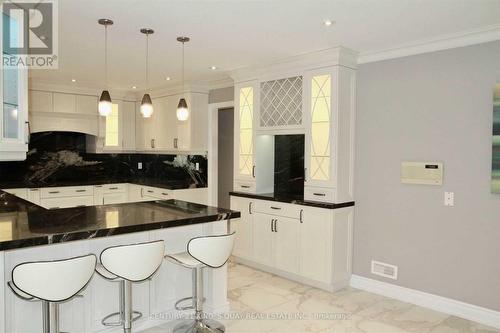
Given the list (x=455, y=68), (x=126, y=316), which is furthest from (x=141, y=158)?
(x=455, y=68)

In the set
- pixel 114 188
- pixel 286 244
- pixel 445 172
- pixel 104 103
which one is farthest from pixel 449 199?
pixel 114 188

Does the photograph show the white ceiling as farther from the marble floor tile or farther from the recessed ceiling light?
the marble floor tile

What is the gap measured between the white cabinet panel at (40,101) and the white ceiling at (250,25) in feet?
6.03

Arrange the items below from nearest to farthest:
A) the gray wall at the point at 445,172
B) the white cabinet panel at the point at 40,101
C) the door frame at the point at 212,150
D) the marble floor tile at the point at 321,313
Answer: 1. the marble floor tile at the point at 321,313
2. the gray wall at the point at 445,172
3. the white cabinet panel at the point at 40,101
4. the door frame at the point at 212,150

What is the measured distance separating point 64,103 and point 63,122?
1.01 feet

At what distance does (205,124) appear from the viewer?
6.11 metres

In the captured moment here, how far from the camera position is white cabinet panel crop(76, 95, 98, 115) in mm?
6421

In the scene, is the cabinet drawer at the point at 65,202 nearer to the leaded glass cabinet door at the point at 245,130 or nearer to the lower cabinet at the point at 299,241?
the leaded glass cabinet door at the point at 245,130

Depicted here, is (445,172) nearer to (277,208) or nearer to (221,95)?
(277,208)

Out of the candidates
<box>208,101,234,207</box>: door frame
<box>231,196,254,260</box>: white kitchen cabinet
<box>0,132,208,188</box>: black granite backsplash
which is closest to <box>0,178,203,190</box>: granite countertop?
<box>0,132,208,188</box>: black granite backsplash

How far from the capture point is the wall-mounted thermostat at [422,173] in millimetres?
3637

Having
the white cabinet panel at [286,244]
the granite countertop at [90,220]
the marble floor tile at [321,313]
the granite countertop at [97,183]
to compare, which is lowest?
the marble floor tile at [321,313]

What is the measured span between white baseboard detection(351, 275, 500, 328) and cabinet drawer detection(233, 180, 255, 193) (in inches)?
63.1

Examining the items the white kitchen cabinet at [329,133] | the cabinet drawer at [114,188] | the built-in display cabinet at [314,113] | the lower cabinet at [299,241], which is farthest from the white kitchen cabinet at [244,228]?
the cabinet drawer at [114,188]
